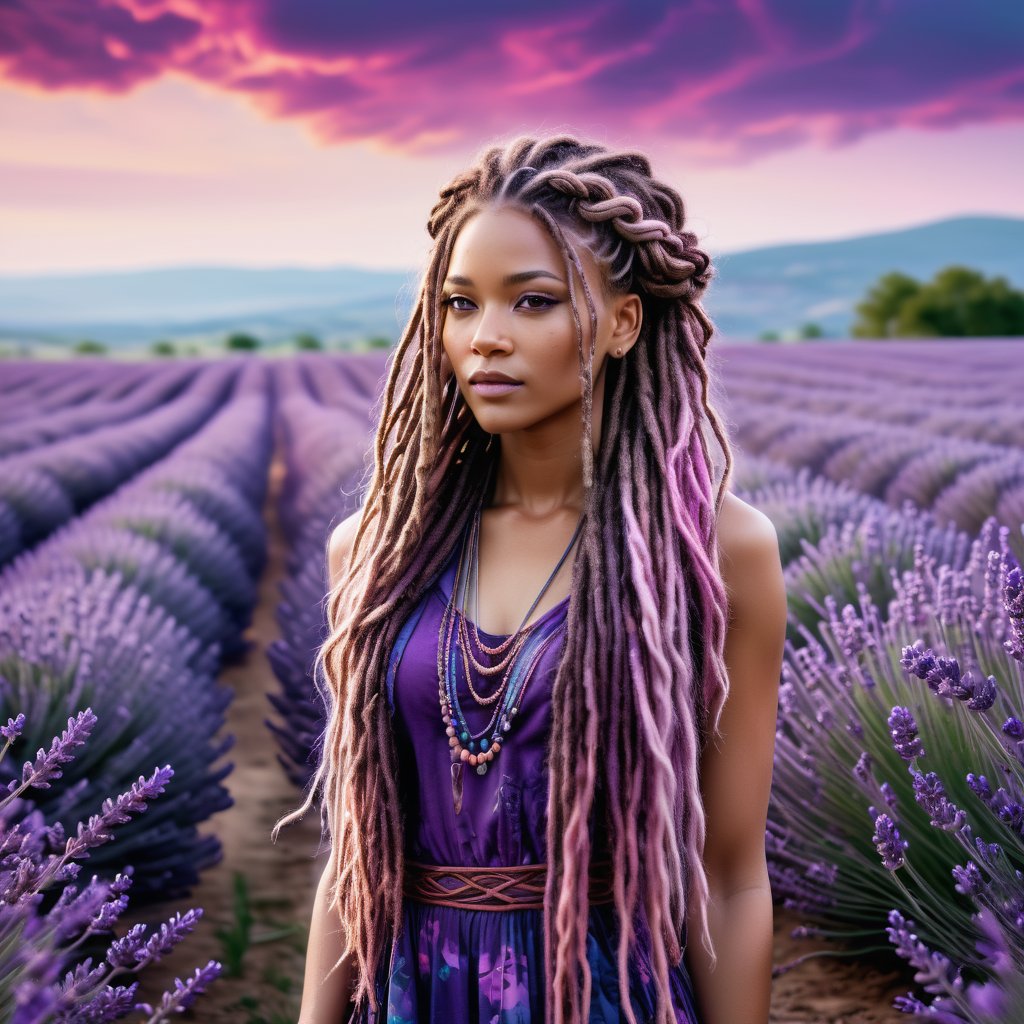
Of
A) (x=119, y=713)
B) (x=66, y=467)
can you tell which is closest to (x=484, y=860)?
(x=119, y=713)

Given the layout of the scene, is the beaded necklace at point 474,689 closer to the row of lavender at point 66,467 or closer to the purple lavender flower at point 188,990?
the purple lavender flower at point 188,990

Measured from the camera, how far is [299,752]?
14.5 ft

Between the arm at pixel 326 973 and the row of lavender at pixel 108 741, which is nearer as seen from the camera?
the row of lavender at pixel 108 741

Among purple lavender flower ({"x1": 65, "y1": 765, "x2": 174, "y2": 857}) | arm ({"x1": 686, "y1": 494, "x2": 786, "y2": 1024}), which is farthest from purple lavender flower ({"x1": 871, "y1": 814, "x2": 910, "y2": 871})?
purple lavender flower ({"x1": 65, "y1": 765, "x2": 174, "y2": 857})

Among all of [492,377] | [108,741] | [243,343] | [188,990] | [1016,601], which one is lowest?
[243,343]

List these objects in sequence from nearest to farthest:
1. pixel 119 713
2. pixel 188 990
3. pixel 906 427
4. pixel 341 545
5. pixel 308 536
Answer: pixel 188 990
pixel 341 545
pixel 119 713
pixel 308 536
pixel 906 427

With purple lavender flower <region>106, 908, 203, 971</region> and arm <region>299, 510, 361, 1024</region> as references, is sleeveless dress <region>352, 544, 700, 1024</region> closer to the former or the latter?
arm <region>299, 510, 361, 1024</region>

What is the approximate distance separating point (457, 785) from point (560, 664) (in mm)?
201

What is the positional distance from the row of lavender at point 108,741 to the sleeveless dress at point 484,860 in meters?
0.31

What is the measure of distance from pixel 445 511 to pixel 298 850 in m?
2.80

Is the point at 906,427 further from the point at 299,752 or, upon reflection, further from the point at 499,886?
the point at 499,886

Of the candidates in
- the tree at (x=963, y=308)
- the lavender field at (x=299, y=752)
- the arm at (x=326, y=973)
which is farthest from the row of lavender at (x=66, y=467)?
the tree at (x=963, y=308)

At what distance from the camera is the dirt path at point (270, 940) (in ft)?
9.20

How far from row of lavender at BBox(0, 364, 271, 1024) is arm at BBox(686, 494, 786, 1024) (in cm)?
66
